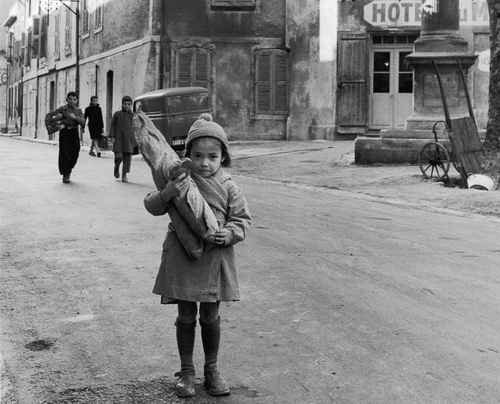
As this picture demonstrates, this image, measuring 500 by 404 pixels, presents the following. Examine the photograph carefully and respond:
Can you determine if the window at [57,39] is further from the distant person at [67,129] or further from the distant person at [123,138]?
the distant person at [67,129]

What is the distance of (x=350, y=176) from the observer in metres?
16.1

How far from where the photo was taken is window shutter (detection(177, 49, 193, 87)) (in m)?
27.9

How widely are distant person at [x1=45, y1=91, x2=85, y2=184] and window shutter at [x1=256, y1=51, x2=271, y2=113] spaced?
13.1m

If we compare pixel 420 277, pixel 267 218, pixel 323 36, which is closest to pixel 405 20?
pixel 323 36

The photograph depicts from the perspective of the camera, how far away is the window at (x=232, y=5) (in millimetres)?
27875

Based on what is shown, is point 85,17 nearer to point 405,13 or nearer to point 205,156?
point 405,13

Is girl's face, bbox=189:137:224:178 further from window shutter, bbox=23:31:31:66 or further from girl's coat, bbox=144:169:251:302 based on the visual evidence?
window shutter, bbox=23:31:31:66

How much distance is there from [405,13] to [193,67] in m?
6.84

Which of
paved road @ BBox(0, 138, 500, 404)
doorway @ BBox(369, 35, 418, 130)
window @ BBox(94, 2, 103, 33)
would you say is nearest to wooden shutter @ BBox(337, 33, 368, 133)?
doorway @ BBox(369, 35, 418, 130)

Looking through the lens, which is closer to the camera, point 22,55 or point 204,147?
point 204,147

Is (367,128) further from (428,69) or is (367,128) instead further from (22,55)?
(22,55)

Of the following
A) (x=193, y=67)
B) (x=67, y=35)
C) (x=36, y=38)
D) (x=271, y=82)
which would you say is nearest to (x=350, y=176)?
(x=271, y=82)

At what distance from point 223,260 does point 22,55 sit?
176 feet

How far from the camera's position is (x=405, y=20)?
24953mm
